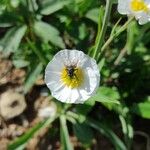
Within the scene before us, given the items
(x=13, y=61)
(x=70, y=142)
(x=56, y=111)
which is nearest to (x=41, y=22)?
(x=13, y=61)

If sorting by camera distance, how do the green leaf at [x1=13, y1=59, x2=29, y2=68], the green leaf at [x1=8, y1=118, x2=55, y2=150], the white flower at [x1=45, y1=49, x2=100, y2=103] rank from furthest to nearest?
the green leaf at [x1=13, y1=59, x2=29, y2=68], the green leaf at [x1=8, y1=118, x2=55, y2=150], the white flower at [x1=45, y1=49, x2=100, y2=103]

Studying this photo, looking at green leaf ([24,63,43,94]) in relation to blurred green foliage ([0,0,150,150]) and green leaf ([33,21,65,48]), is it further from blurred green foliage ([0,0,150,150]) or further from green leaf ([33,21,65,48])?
green leaf ([33,21,65,48])

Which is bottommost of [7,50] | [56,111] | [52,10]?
[56,111]

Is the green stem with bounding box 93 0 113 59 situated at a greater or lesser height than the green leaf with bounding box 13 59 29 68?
greater

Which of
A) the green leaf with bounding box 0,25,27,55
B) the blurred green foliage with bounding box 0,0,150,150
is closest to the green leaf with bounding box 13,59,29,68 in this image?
the blurred green foliage with bounding box 0,0,150,150

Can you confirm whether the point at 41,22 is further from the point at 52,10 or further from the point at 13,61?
the point at 13,61

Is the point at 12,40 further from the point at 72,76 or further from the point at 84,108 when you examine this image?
the point at 72,76

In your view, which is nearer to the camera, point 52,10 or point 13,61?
point 52,10
